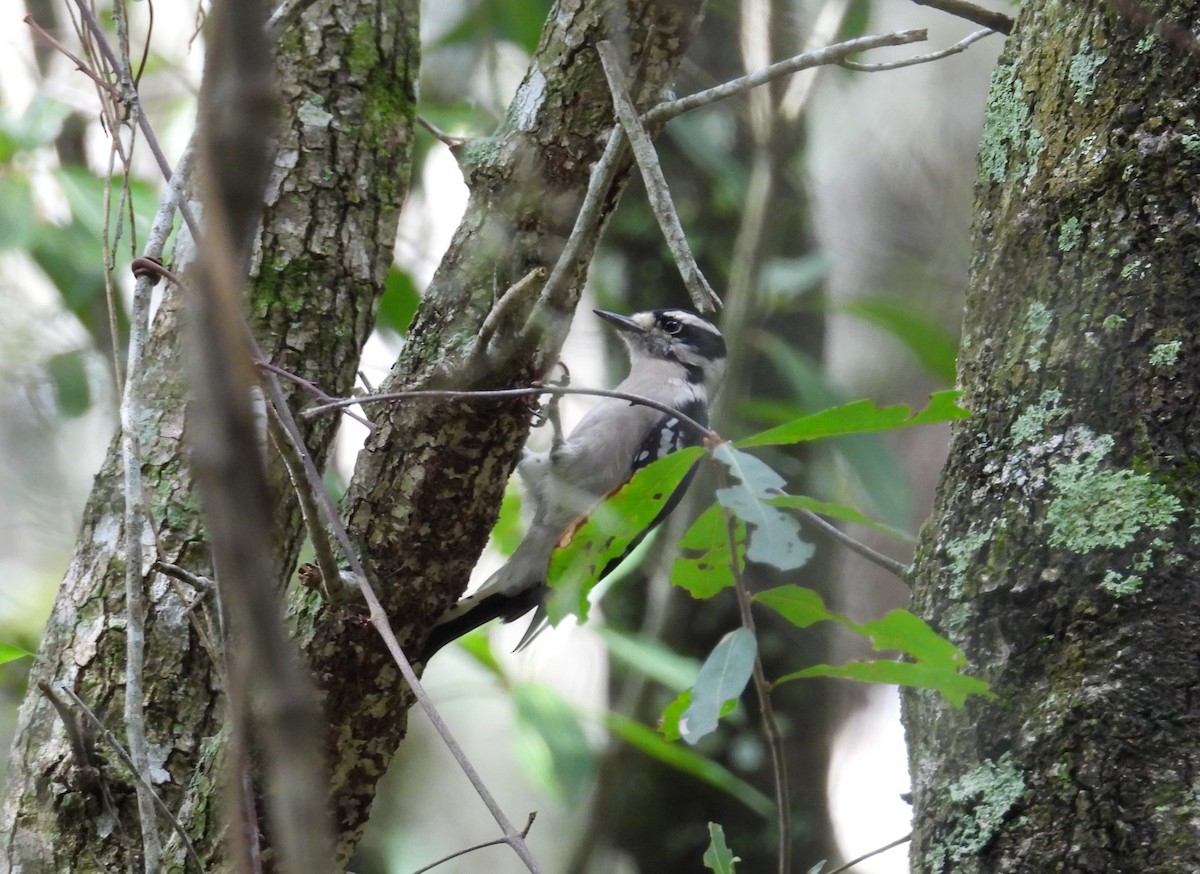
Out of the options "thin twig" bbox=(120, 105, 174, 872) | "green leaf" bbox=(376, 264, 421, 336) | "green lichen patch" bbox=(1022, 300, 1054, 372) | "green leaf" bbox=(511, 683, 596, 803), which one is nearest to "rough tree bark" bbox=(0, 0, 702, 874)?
"thin twig" bbox=(120, 105, 174, 872)

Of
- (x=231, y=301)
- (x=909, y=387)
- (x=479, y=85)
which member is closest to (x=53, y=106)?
(x=479, y=85)

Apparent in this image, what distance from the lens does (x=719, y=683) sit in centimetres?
150

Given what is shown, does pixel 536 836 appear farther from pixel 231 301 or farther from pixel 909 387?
pixel 231 301

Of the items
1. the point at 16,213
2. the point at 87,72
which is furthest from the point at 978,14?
the point at 16,213

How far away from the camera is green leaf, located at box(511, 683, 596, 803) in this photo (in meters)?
4.33

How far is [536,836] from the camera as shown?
26.6ft

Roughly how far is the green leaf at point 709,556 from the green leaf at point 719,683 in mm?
95

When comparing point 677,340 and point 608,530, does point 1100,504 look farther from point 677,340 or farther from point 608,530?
point 677,340

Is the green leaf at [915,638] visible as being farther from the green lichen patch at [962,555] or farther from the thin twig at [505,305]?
the thin twig at [505,305]

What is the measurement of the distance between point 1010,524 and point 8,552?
6015 mm

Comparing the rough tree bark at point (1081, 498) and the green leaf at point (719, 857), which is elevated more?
the rough tree bark at point (1081, 498)

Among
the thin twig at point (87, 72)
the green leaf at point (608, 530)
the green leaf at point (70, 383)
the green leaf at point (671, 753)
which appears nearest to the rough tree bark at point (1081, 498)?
the green leaf at point (608, 530)

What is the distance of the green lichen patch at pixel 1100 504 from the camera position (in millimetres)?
1579

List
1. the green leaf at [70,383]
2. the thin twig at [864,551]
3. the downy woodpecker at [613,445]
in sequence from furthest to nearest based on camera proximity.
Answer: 1. the green leaf at [70,383]
2. the downy woodpecker at [613,445]
3. the thin twig at [864,551]
